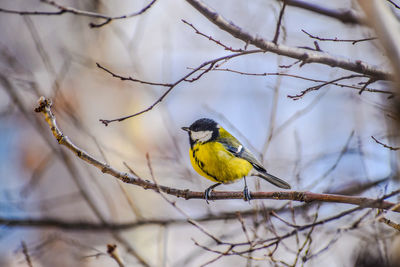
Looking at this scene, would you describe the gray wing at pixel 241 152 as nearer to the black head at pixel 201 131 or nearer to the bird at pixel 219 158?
the bird at pixel 219 158

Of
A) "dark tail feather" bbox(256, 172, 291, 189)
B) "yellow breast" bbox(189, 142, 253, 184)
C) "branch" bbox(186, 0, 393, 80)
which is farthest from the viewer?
"dark tail feather" bbox(256, 172, 291, 189)

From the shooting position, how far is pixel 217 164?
3279mm

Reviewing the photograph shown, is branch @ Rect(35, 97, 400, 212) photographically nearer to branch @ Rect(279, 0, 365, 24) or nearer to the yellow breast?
the yellow breast

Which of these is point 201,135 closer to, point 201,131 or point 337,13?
point 201,131

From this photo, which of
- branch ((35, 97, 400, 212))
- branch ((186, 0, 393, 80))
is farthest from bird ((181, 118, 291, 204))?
branch ((186, 0, 393, 80))

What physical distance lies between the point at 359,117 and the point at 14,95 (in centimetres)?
380

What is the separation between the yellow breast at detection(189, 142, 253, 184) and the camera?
329cm

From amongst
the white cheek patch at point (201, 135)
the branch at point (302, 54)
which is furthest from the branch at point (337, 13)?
the white cheek patch at point (201, 135)

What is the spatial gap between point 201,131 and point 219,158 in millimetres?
448

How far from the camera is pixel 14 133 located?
6.10 m

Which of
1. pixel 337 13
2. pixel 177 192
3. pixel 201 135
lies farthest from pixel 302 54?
pixel 201 135

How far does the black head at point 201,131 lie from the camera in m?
3.62

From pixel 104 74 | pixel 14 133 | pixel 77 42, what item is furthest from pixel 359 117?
pixel 14 133

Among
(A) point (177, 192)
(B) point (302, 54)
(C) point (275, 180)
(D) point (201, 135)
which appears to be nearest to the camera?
(B) point (302, 54)
